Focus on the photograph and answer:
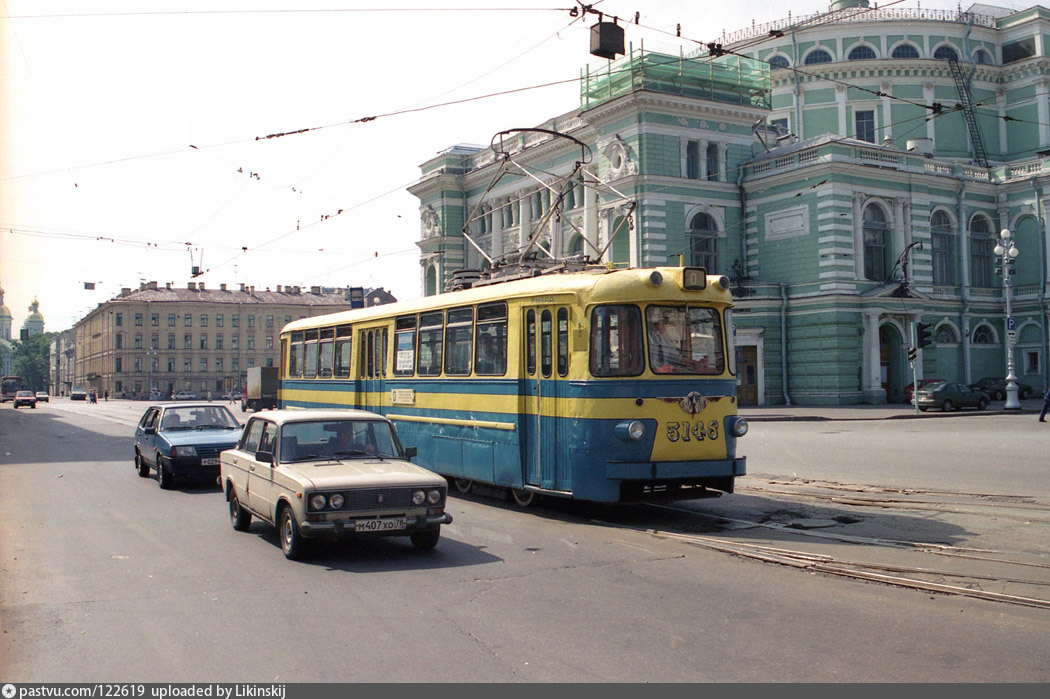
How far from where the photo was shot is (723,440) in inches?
462

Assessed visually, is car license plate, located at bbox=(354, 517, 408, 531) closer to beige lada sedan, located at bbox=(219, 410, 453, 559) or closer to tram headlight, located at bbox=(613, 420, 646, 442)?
beige lada sedan, located at bbox=(219, 410, 453, 559)

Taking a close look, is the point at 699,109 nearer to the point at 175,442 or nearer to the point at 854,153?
the point at 854,153

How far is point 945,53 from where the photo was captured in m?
60.4

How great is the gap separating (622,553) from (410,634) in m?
3.52

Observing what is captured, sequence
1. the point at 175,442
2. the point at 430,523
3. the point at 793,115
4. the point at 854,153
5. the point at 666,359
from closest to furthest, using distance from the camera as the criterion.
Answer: the point at 430,523 → the point at 666,359 → the point at 175,442 → the point at 854,153 → the point at 793,115

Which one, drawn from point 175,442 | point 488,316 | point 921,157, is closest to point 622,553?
point 488,316

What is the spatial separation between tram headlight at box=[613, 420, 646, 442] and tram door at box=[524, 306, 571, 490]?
2.91ft

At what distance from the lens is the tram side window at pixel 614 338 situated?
37.3ft

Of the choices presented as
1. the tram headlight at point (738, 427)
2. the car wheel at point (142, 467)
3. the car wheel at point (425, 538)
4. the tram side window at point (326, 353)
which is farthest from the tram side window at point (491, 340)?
the car wheel at point (142, 467)

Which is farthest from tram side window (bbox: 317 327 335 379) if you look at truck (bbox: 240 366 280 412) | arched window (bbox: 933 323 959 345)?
arched window (bbox: 933 323 959 345)

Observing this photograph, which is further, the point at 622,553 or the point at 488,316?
the point at 488,316

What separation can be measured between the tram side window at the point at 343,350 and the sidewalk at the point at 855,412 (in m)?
20.1

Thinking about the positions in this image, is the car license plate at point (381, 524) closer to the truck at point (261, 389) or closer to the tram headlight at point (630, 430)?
the tram headlight at point (630, 430)

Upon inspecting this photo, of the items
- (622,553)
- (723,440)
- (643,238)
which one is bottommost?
(622,553)
